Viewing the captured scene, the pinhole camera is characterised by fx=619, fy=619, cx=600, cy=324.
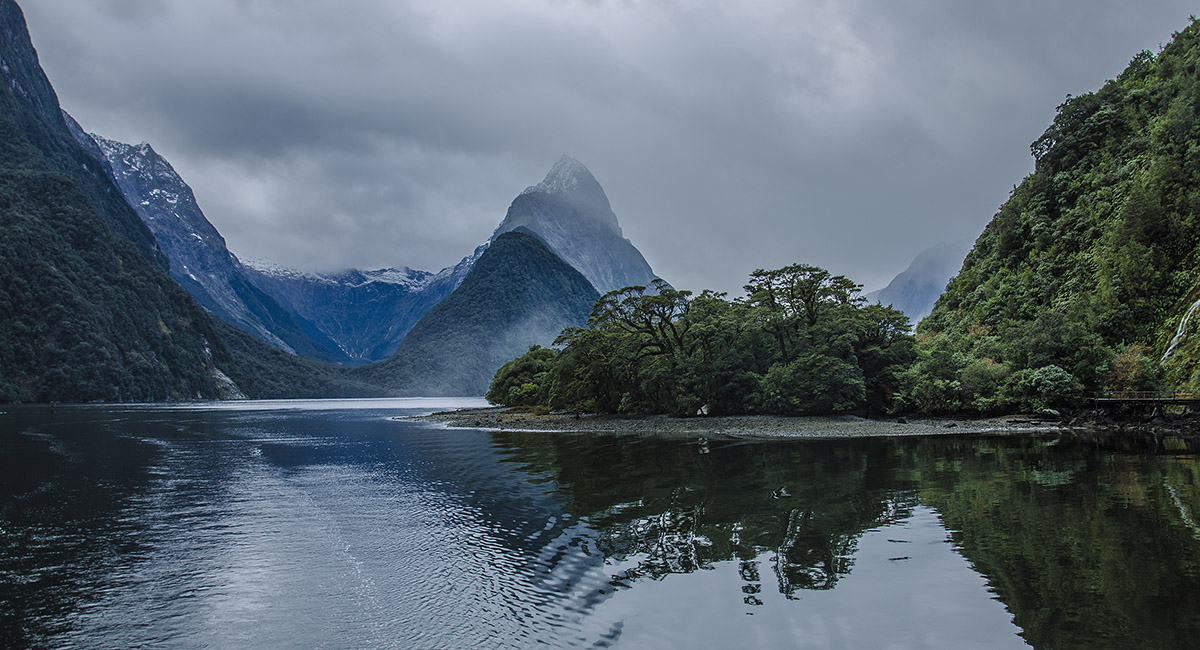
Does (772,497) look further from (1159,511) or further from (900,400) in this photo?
(900,400)

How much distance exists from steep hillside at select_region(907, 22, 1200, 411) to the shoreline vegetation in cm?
331

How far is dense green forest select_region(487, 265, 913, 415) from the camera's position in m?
61.7

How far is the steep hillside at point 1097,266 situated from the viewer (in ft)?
165

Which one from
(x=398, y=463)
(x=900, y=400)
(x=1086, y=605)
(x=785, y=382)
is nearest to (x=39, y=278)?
(x=398, y=463)

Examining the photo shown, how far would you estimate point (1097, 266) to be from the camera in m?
59.4

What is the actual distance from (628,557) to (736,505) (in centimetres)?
664

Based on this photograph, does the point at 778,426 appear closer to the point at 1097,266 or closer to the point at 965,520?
the point at 1097,266

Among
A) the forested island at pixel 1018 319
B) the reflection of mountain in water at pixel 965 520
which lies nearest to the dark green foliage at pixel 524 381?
the forested island at pixel 1018 319

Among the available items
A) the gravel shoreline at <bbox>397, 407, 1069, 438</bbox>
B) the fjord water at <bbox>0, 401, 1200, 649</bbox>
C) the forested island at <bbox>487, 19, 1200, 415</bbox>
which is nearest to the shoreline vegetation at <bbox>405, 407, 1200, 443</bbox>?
the gravel shoreline at <bbox>397, 407, 1069, 438</bbox>

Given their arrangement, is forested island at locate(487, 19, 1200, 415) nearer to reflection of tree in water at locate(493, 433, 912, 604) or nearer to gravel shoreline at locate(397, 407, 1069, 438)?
gravel shoreline at locate(397, 407, 1069, 438)

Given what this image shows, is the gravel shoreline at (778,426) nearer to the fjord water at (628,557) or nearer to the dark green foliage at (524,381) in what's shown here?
the fjord water at (628,557)

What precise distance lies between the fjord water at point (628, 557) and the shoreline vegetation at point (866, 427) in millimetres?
14544

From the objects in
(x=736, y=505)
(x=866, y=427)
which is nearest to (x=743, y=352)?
(x=866, y=427)

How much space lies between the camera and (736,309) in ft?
247
